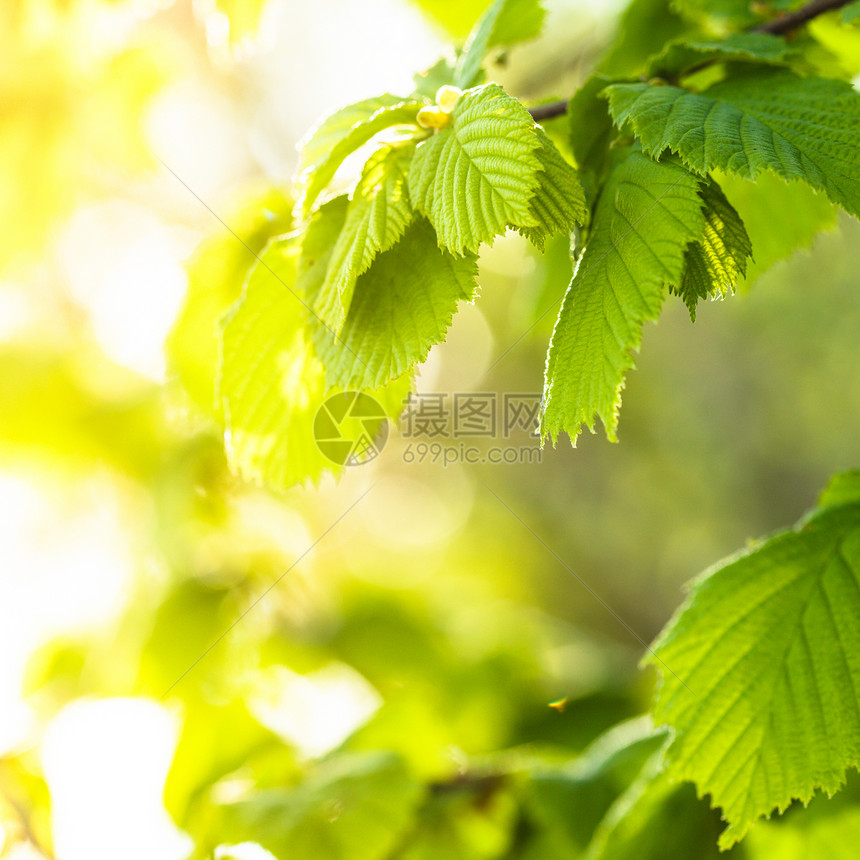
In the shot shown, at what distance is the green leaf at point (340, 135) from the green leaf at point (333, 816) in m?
0.61

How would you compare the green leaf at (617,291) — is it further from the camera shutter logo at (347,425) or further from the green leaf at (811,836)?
the green leaf at (811,836)

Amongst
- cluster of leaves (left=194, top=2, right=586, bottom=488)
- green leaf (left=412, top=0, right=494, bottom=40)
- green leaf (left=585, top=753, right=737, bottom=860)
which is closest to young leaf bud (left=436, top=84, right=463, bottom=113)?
cluster of leaves (left=194, top=2, right=586, bottom=488)

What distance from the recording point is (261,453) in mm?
613

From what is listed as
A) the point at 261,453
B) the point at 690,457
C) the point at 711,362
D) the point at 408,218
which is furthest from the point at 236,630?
the point at 711,362

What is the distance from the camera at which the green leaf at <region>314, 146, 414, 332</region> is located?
45 cm

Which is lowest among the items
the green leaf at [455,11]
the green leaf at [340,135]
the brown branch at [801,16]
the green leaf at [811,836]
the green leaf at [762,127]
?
the green leaf at [811,836]

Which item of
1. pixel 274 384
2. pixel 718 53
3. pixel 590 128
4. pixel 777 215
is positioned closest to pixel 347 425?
pixel 274 384

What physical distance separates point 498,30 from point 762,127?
0.24m

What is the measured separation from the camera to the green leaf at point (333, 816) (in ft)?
2.44

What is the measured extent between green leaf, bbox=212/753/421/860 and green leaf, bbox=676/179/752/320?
626 mm

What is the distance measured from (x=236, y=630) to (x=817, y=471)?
216 inches

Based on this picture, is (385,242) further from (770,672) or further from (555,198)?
(770,672)

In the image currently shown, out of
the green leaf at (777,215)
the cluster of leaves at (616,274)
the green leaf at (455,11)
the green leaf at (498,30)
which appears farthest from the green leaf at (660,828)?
the green leaf at (455,11)

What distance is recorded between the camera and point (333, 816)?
0.76 m
